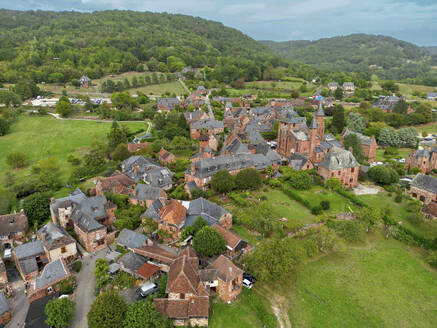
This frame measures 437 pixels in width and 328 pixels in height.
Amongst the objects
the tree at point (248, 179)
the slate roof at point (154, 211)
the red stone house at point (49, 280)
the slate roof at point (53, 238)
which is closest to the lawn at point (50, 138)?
the slate roof at point (53, 238)

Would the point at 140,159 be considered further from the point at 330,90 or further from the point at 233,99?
the point at 330,90

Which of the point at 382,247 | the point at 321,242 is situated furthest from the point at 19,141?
the point at 382,247

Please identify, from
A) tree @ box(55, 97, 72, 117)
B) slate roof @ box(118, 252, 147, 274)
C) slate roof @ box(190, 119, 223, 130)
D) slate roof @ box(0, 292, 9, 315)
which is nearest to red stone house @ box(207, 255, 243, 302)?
slate roof @ box(118, 252, 147, 274)

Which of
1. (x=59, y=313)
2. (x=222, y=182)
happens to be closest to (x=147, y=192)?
(x=222, y=182)

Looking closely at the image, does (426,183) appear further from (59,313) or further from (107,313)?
(59,313)

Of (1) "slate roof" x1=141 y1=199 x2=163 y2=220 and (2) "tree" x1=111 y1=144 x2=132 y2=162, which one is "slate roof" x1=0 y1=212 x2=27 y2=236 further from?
(2) "tree" x1=111 y1=144 x2=132 y2=162
